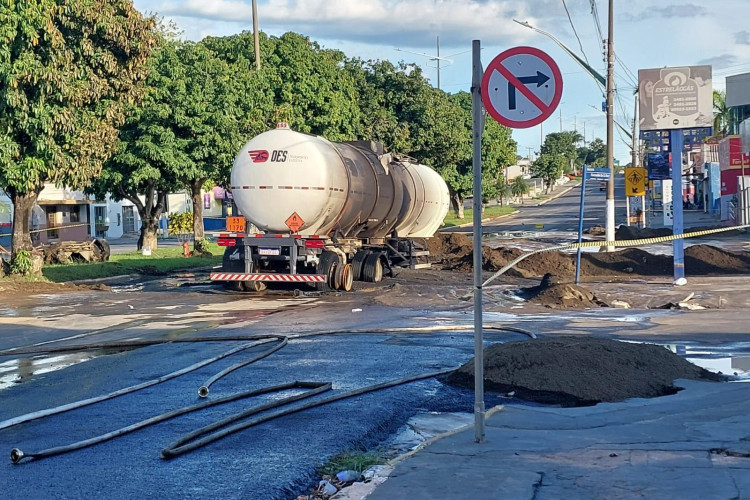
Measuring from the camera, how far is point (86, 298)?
22.2 meters

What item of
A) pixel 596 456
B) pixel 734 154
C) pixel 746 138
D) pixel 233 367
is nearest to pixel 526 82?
pixel 596 456

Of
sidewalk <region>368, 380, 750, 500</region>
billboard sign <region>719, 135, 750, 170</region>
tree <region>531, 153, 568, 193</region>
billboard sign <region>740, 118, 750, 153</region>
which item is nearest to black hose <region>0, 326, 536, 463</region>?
sidewalk <region>368, 380, 750, 500</region>

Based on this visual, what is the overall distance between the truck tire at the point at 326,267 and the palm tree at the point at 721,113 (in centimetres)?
6676

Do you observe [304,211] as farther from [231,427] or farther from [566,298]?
[231,427]

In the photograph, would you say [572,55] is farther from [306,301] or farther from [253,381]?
[253,381]

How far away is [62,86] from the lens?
934 inches

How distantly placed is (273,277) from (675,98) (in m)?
10.5

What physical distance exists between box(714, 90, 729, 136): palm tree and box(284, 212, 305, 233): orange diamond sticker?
6794 cm

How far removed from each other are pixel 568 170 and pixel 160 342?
189 m

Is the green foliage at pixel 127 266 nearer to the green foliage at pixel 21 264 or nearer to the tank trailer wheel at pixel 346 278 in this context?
the green foliage at pixel 21 264

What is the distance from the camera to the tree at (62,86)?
23047 mm

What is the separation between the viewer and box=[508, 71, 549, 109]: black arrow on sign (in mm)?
7355

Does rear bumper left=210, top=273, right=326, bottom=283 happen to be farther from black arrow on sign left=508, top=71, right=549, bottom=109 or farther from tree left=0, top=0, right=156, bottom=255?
black arrow on sign left=508, top=71, right=549, bottom=109

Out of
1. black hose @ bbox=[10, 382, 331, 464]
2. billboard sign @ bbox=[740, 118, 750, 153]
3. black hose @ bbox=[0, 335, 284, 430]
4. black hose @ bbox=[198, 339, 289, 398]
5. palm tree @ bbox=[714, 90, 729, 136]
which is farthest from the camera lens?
palm tree @ bbox=[714, 90, 729, 136]
